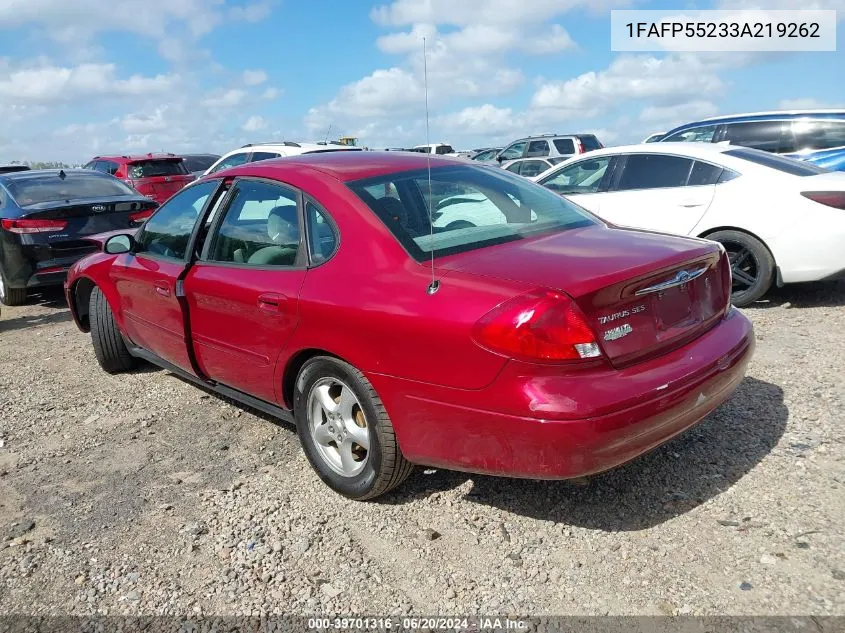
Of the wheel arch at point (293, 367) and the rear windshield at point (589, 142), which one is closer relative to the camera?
the wheel arch at point (293, 367)

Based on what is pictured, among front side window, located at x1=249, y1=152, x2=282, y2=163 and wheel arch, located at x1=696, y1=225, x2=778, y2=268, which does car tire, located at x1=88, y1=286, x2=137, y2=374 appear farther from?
front side window, located at x1=249, y1=152, x2=282, y2=163

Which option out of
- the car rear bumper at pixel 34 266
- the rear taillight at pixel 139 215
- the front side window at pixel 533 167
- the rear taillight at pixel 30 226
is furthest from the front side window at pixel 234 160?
the front side window at pixel 533 167

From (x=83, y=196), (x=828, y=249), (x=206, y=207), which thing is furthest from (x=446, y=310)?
(x=83, y=196)

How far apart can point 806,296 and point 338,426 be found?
5.11 meters

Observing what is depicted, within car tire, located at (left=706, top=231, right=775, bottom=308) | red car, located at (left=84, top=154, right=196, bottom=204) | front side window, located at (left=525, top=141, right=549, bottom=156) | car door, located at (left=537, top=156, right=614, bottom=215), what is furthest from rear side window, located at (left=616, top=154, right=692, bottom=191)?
front side window, located at (left=525, top=141, right=549, bottom=156)

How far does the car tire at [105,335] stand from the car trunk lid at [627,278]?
331 cm

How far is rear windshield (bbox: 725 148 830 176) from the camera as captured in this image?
598 cm

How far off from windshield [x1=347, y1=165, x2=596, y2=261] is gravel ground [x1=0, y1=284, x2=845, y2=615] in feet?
3.89

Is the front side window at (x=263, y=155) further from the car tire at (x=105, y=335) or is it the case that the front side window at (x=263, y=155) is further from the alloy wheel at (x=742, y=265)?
the alloy wheel at (x=742, y=265)

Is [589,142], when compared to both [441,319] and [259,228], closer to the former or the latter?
[259,228]

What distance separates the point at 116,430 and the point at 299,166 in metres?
2.06

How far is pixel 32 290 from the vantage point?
8.15 meters

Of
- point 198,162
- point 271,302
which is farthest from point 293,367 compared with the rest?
point 198,162

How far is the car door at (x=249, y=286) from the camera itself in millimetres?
3264
